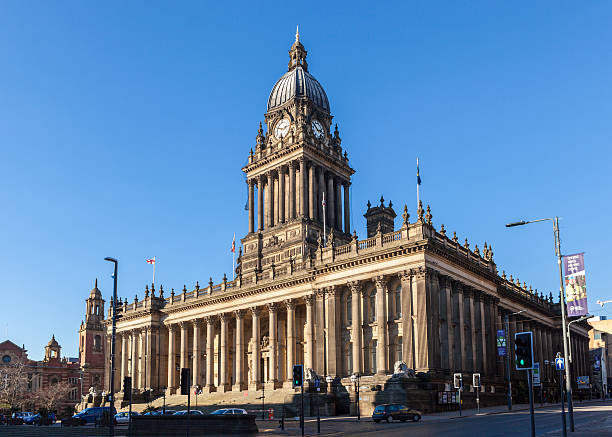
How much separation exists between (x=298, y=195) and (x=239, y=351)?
23.4 m

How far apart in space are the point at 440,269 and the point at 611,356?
10207 cm

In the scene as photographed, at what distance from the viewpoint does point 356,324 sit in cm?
6744

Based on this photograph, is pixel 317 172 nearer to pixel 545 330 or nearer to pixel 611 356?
pixel 545 330

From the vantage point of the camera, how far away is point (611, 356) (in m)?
147

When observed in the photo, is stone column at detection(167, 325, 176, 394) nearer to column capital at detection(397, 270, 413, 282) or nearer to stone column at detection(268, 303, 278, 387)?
stone column at detection(268, 303, 278, 387)

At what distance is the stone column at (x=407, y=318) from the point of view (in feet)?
205

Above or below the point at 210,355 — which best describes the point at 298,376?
above

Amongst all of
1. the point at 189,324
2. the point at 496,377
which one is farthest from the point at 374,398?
the point at 189,324

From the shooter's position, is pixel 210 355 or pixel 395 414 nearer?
pixel 395 414

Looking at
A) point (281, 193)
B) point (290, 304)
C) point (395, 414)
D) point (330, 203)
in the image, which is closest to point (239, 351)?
point (290, 304)

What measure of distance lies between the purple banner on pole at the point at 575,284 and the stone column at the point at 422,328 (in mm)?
28651

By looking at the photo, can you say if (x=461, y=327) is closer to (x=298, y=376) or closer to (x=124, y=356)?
(x=298, y=376)

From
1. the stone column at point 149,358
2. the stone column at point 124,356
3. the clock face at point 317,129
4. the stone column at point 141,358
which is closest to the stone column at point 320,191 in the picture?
the clock face at point 317,129

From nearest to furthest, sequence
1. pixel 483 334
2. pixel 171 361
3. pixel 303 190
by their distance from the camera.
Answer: pixel 483 334 < pixel 303 190 < pixel 171 361
